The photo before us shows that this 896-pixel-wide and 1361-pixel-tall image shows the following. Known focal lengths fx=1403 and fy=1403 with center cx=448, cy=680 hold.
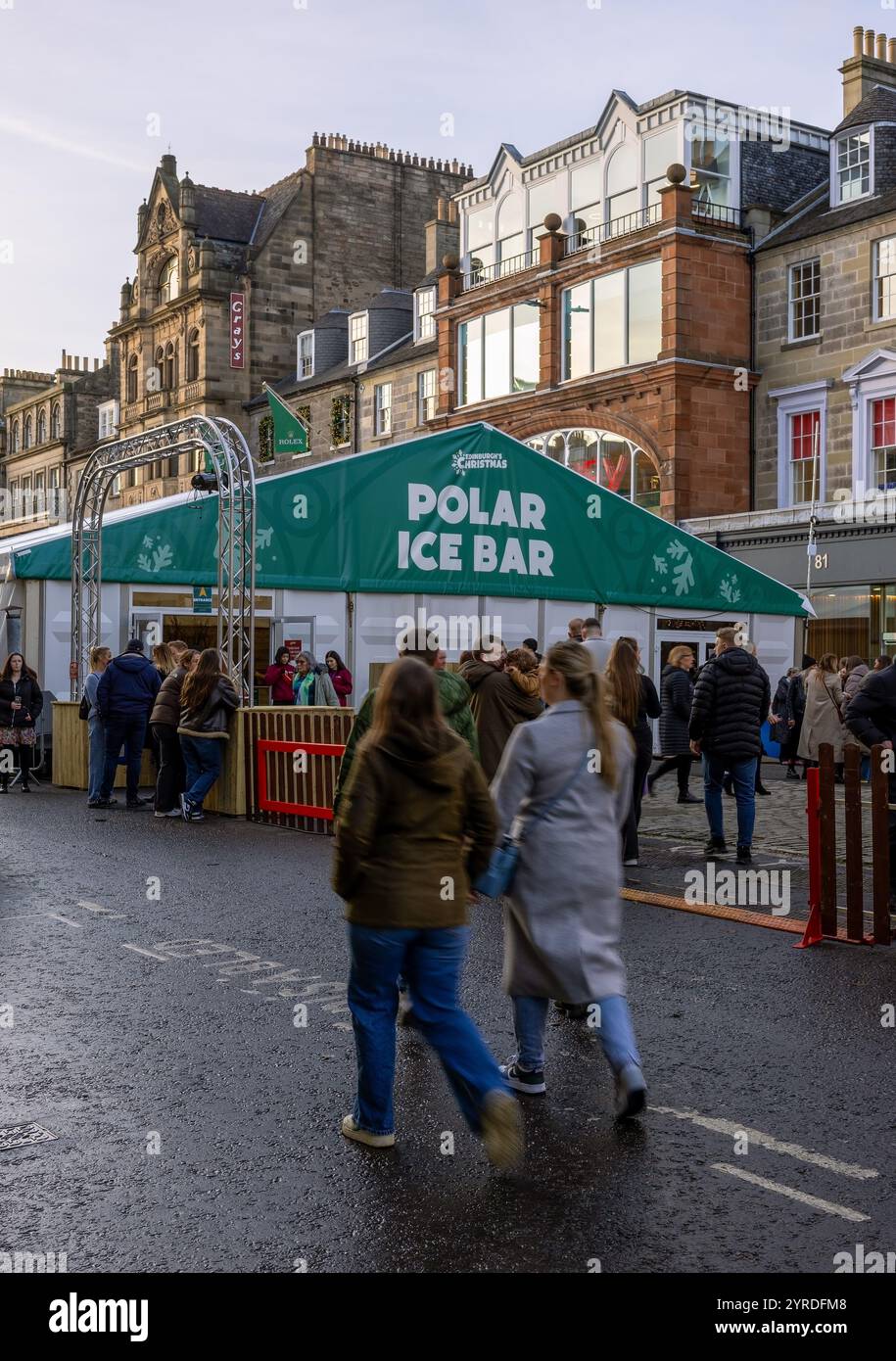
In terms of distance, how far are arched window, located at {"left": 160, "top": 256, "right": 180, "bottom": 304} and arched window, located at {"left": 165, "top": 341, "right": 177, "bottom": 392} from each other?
175cm

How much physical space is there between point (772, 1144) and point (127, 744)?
41.9 ft

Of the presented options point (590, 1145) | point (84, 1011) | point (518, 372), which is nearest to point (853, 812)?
point (590, 1145)

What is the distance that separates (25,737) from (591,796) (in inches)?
568

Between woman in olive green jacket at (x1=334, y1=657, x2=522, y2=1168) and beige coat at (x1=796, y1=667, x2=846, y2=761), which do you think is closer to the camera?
woman in olive green jacket at (x1=334, y1=657, x2=522, y2=1168)

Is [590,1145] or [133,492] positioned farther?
[133,492]

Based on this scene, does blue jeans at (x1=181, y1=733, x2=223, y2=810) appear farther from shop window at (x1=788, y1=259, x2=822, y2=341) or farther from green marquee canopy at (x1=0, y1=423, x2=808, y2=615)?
shop window at (x1=788, y1=259, x2=822, y2=341)

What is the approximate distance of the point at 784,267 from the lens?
31969mm

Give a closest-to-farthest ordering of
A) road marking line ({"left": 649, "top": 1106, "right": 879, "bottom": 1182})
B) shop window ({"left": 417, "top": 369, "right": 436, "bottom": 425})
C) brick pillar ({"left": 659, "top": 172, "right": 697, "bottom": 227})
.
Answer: road marking line ({"left": 649, "top": 1106, "right": 879, "bottom": 1182}) → brick pillar ({"left": 659, "top": 172, "right": 697, "bottom": 227}) → shop window ({"left": 417, "top": 369, "right": 436, "bottom": 425})

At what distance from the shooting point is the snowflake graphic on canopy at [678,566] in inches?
1013

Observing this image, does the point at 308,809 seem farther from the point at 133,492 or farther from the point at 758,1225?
the point at 133,492

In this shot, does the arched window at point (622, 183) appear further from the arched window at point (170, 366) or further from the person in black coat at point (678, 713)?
the arched window at point (170, 366)

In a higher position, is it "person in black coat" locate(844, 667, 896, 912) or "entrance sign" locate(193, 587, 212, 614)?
"entrance sign" locate(193, 587, 212, 614)

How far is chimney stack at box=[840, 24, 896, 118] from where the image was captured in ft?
107

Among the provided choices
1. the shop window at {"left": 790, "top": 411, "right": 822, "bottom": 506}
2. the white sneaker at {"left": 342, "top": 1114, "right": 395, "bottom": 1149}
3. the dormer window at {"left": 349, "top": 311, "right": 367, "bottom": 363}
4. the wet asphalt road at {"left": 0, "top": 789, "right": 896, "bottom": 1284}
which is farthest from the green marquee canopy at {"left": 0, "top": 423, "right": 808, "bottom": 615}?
the dormer window at {"left": 349, "top": 311, "right": 367, "bottom": 363}
